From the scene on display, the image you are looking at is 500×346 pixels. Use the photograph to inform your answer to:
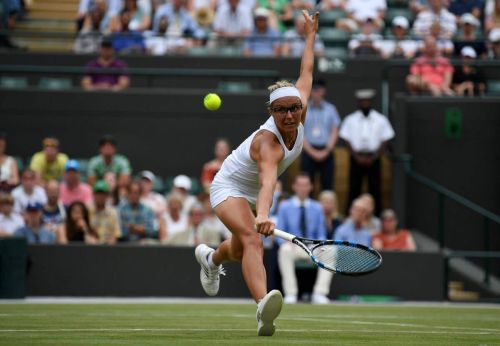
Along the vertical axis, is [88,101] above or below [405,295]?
above

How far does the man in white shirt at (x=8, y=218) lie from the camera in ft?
55.8

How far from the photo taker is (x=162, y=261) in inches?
679

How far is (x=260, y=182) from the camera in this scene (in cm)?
946

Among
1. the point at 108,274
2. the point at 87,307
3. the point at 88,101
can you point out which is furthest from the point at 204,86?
the point at 87,307

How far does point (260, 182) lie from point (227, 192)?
699 mm

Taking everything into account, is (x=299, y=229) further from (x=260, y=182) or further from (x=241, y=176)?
(x=260, y=182)

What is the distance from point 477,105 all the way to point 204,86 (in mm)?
5007

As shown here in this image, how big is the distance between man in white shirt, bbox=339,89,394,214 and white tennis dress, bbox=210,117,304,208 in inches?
352

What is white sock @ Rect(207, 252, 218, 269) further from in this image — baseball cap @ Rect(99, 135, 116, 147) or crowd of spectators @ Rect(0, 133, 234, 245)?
baseball cap @ Rect(99, 135, 116, 147)

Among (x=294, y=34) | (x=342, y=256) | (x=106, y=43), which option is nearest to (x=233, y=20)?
(x=294, y=34)

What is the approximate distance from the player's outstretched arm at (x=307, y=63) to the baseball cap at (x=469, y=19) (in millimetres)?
11069

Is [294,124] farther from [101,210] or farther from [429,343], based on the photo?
[101,210]

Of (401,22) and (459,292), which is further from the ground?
(401,22)

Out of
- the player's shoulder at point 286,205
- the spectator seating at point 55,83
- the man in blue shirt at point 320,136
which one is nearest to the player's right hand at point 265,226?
the player's shoulder at point 286,205
